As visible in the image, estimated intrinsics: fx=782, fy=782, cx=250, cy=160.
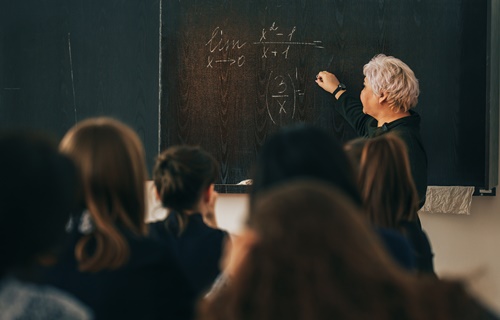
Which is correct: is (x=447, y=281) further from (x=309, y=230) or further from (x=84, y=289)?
(x=84, y=289)

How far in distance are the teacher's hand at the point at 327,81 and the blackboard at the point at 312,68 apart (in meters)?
0.03

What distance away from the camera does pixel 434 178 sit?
10.8ft

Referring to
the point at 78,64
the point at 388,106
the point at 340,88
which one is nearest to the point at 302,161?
the point at 388,106

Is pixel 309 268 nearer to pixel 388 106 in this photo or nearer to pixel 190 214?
pixel 190 214

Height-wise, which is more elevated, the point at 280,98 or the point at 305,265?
the point at 280,98

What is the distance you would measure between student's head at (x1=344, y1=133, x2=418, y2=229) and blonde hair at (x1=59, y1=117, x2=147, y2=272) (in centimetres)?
56

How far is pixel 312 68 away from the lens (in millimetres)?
3350

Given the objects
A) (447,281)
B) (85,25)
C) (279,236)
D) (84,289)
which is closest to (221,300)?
(279,236)

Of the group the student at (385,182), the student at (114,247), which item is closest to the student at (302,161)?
the student at (114,247)

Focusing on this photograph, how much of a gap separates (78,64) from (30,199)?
2.65 meters

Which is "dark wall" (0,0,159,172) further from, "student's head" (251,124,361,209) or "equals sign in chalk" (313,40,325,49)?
"student's head" (251,124,361,209)

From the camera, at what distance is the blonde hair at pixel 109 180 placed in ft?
5.00

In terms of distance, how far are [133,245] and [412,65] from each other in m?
2.09

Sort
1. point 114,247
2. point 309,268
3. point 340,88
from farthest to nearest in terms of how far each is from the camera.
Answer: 1. point 340,88
2. point 114,247
3. point 309,268
